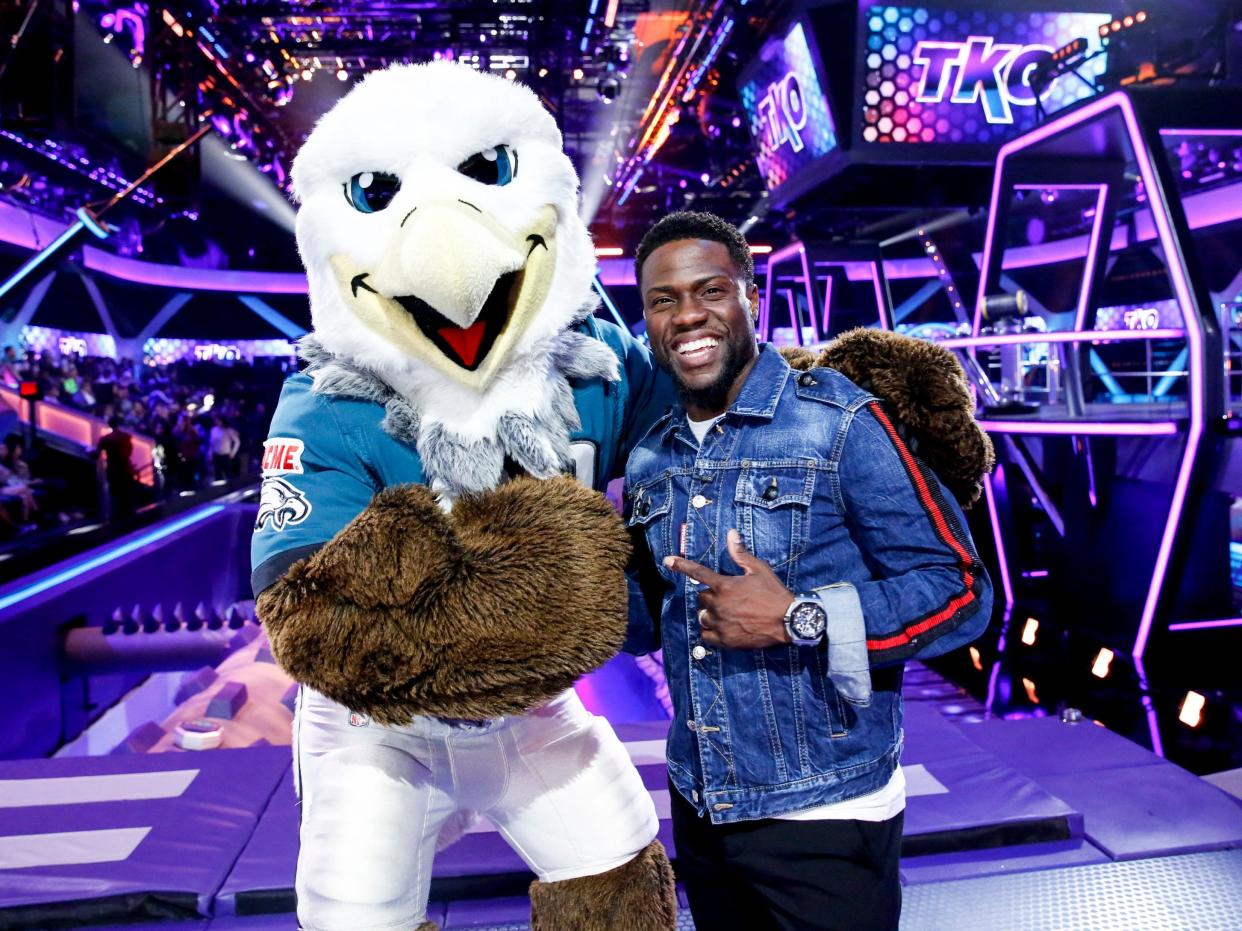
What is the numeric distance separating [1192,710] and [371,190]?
452cm

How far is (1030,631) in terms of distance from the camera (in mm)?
5910

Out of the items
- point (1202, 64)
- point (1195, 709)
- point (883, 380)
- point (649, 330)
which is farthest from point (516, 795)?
point (1202, 64)

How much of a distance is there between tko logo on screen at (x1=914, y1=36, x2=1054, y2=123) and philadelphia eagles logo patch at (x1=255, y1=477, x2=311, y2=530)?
8253 mm

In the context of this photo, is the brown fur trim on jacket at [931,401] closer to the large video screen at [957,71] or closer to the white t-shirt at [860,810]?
the white t-shirt at [860,810]

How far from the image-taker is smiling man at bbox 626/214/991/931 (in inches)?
51.3

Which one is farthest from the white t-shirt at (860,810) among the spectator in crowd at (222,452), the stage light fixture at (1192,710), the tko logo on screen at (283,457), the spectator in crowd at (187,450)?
the spectator in crowd at (222,452)

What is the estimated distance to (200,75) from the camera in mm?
9797

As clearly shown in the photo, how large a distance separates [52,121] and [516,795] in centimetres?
720

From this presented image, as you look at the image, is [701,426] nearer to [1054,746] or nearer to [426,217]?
[426,217]

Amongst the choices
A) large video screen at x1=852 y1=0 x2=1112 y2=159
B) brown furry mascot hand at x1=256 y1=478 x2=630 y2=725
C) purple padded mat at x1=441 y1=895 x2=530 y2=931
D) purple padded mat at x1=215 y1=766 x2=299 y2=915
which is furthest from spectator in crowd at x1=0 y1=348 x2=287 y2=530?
large video screen at x1=852 y1=0 x2=1112 y2=159

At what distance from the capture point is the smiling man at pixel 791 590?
1.30m

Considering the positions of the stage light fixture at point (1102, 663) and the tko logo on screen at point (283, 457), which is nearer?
the tko logo on screen at point (283, 457)

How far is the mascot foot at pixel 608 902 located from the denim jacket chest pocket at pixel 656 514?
0.55 m

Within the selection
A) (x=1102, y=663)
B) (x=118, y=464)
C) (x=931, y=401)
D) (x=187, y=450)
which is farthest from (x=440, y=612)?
(x=187, y=450)
